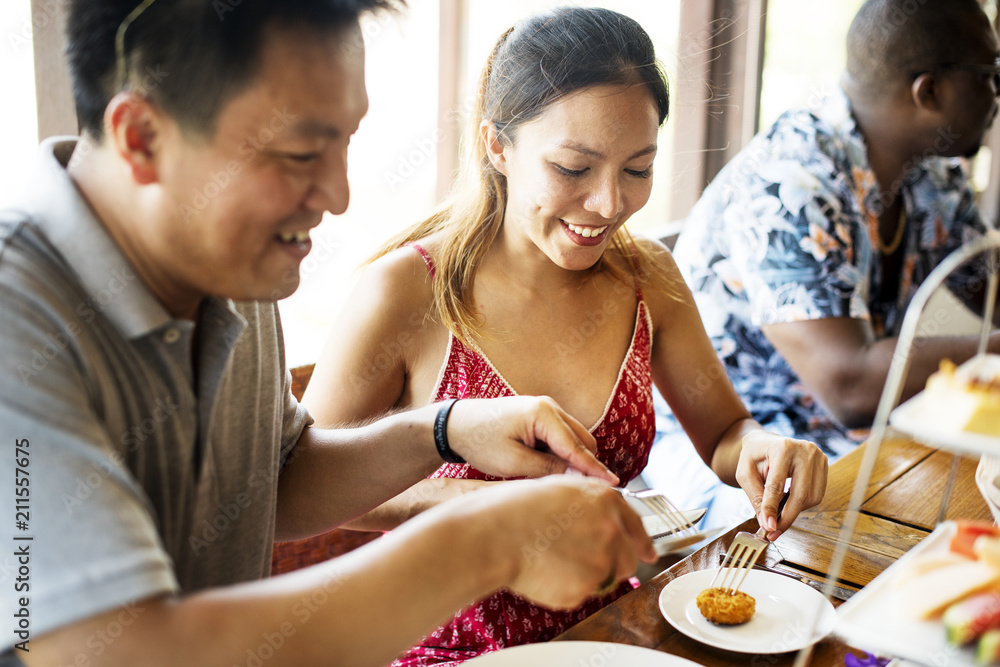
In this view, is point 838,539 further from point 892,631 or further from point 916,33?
point 916,33

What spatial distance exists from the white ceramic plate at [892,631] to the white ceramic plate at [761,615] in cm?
30

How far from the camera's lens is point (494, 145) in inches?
59.4

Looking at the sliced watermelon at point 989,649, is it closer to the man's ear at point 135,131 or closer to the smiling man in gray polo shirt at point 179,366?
the smiling man in gray polo shirt at point 179,366

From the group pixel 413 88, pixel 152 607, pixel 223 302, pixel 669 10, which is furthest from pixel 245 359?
pixel 669 10

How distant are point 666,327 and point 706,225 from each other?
0.67 metres

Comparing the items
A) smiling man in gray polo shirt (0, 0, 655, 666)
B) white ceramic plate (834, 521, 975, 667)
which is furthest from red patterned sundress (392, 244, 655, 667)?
white ceramic plate (834, 521, 975, 667)

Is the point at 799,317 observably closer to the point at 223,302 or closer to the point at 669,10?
the point at 223,302

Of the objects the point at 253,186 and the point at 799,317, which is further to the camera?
the point at 799,317

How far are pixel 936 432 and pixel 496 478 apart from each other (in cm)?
93

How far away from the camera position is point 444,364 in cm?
146

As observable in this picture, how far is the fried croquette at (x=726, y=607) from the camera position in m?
0.99

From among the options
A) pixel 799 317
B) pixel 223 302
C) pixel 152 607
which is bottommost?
pixel 799 317

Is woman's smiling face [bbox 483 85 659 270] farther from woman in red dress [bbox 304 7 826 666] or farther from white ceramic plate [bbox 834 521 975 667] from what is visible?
white ceramic plate [bbox 834 521 975 667]

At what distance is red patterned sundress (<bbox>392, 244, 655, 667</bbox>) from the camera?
1.34 m
